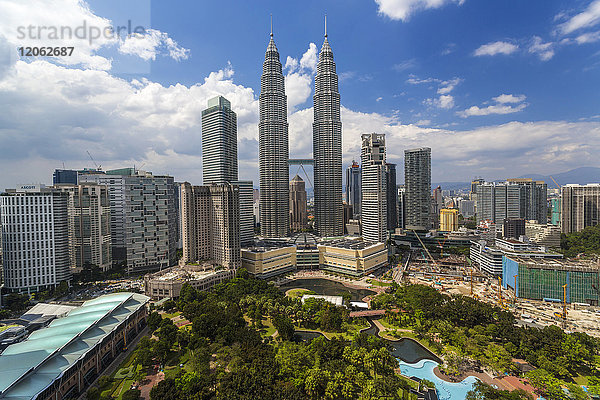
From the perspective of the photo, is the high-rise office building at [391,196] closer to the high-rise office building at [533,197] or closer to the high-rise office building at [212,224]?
the high-rise office building at [533,197]

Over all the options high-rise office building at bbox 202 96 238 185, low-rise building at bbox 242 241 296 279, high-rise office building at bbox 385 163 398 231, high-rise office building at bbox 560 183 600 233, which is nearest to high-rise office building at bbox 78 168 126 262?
high-rise office building at bbox 202 96 238 185

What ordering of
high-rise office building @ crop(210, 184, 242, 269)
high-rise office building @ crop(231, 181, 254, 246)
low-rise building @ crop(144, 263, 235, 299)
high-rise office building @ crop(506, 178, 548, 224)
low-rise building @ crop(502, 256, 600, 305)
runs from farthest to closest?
high-rise office building @ crop(506, 178, 548, 224), high-rise office building @ crop(231, 181, 254, 246), high-rise office building @ crop(210, 184, 242, 269), low-rise building @ crop(144, 263, 235, 299), low-rise building @ crop(502, 256, 600, 305)

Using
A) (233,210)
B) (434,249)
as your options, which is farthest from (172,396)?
(434,249)

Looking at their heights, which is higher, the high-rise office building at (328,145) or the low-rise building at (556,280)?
the high-rise office building at (328,145)

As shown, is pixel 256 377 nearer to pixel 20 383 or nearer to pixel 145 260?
pixel 20 383

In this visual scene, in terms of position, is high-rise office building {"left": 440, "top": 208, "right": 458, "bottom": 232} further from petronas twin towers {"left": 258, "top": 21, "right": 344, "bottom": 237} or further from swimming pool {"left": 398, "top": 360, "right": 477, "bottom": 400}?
swimming pool {"left": 398, "top": 360, "right": 477, "bottom": 400}

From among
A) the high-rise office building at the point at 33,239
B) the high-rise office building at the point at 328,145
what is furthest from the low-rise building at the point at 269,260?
the high-rise office building at the point at 33,239
